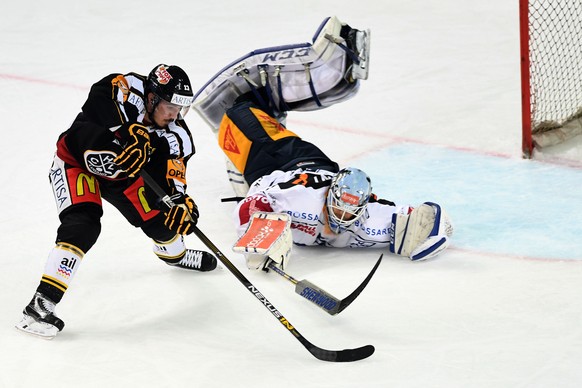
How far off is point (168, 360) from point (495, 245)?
1.46m

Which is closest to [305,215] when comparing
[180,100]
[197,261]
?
[197,261]

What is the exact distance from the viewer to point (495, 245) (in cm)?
384

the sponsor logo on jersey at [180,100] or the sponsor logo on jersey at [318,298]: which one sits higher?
the sponsor logo on jersey at [180,100]

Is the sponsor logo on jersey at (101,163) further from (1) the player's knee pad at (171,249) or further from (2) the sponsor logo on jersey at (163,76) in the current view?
(1) the player's knee pad at (171,249)

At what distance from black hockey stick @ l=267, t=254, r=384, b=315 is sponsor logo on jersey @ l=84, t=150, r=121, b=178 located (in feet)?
2.27

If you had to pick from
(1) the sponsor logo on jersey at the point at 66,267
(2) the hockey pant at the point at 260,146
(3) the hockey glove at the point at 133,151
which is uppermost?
(3) the hockey glove at the point at 133,151

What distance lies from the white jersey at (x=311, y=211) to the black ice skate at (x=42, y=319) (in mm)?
879

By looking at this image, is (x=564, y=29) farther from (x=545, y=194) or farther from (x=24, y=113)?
(x=24, y=113)

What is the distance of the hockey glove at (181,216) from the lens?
3.21 m

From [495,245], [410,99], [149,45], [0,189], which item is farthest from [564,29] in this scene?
[0,189]

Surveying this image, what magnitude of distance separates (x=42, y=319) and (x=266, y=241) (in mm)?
825

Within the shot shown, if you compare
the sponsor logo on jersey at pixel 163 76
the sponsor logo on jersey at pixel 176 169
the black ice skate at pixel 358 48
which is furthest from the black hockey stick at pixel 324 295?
the black ice skate at pixel 358 48

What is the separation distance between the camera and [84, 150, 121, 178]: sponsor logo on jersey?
3146 mm

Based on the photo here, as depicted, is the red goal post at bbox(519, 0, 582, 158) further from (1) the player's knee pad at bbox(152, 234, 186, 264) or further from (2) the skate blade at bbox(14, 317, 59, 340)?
(2) the skate blade at bbox(14, 317, 59, 340)
